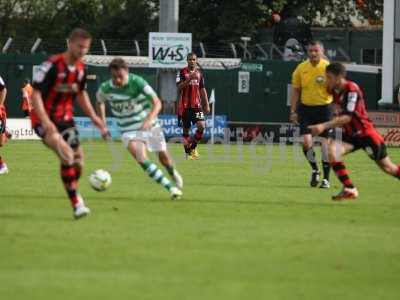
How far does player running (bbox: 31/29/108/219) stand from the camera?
12.3m

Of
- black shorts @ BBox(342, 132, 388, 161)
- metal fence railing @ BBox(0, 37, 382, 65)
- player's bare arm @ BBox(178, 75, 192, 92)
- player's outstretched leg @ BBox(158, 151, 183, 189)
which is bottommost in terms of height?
player's outstretched leg @ BBox(158, 151, 183, 189)

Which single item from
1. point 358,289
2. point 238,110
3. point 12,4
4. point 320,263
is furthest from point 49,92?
point 12,4

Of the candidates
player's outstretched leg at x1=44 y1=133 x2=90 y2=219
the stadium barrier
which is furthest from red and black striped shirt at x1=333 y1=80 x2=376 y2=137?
the stadium barrier

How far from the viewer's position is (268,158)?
996 inches

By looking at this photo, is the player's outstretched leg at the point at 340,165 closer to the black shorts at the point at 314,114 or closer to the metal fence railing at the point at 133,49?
the black shorts at the point at 314,114

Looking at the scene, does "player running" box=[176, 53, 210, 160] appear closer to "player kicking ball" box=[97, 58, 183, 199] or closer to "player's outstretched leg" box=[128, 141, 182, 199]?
"player kicking ball" box=[97, 58, 183, 199]

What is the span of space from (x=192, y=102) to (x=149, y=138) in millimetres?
9968

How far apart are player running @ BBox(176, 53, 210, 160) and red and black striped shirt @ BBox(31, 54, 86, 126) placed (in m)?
11.6

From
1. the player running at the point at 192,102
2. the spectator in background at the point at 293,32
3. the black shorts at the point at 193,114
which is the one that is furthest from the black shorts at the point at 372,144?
the spectator in background at the point at 293,32

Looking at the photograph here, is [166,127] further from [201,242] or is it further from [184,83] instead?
[201,242]

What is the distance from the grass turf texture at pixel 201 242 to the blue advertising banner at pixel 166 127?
16.4 metres

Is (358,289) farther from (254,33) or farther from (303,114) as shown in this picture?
(254,33)

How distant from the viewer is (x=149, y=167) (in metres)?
14.2

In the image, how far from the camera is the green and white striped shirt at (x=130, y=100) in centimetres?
1446
